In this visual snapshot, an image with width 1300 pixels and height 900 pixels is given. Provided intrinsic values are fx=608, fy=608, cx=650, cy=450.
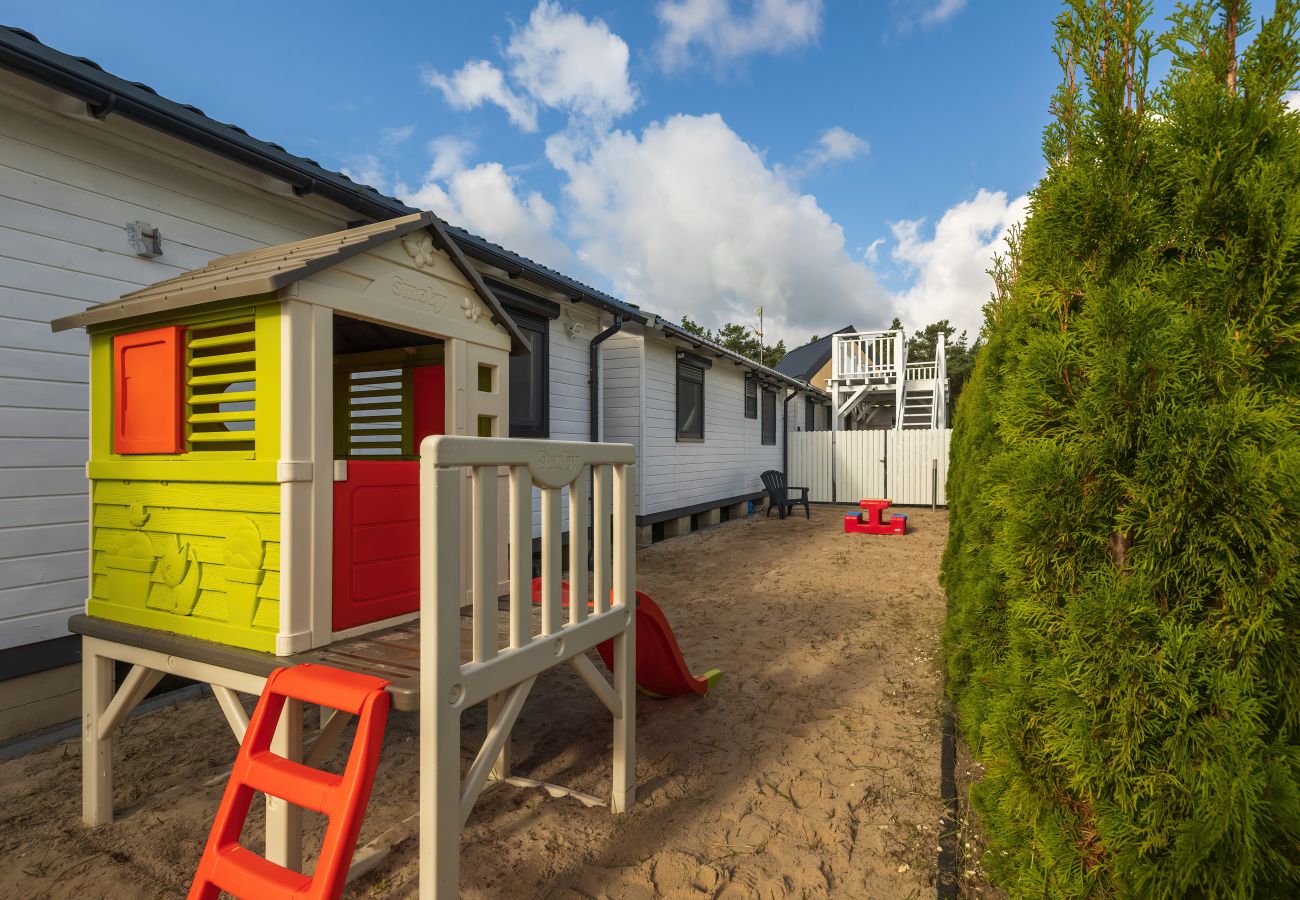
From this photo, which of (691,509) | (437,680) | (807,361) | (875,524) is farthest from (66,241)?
(807,361)

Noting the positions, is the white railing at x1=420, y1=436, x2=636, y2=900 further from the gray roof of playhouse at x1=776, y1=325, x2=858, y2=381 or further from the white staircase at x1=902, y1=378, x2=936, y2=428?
the gray roof of playhouse at x1=776, y1=325, x2=858, y2=381

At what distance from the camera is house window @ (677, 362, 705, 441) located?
34.6 feet

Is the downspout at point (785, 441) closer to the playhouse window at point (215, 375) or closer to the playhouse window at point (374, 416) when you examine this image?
the playhouse window at point (374, 416)

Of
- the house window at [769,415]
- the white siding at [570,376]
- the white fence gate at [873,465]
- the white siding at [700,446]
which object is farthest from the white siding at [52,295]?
the white fence gate at [873,465]

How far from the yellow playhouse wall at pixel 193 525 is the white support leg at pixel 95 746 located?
23cm

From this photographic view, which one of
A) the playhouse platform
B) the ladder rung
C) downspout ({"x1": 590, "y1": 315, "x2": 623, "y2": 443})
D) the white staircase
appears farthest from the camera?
the white staircase

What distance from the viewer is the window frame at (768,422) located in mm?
15141

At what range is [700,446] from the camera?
11383 mm

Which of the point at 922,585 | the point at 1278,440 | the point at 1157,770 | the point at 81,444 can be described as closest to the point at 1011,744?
the point at 1157,770

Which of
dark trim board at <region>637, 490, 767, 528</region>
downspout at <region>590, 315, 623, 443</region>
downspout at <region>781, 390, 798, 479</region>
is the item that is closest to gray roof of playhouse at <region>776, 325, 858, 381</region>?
downspout at <region>781, 390, 798, 479</region>

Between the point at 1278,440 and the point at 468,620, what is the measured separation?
111 inches

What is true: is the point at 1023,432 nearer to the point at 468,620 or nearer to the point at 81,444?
the point at 468,620

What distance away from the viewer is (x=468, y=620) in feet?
9.45

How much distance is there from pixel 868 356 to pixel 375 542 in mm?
17147
